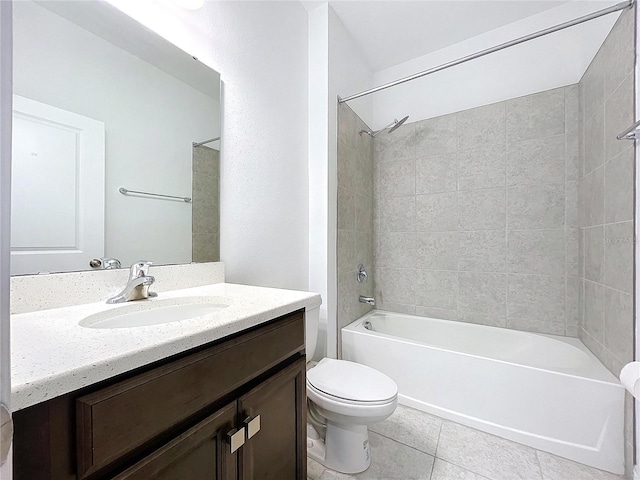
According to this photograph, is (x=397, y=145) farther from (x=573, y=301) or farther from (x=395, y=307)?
(x=573, y=301)

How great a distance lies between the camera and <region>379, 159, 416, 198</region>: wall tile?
95.1 inches

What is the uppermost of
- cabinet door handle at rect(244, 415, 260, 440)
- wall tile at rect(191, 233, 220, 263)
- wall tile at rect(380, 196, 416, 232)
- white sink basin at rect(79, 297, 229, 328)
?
wall tile at rect(380, 196, 416, 232)

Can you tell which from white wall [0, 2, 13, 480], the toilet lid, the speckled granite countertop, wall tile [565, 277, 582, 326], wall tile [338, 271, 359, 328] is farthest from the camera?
wall tile [338, 271, 359, 328]

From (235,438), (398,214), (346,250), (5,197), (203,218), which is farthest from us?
(398,214)

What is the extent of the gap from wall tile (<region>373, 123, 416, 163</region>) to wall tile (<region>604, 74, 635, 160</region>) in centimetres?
118

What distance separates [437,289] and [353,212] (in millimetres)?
924

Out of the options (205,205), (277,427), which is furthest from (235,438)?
(205,205)

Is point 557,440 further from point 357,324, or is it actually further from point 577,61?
point 577,61

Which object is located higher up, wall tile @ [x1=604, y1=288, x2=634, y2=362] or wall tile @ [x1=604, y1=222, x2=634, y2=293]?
wall tile @ [x1=604, y1=222, x2=634, y2=293]

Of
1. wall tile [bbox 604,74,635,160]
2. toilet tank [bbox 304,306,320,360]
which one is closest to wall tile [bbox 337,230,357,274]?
toilet tank [bbox 304,306,320,360]

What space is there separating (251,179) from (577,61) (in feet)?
7.38

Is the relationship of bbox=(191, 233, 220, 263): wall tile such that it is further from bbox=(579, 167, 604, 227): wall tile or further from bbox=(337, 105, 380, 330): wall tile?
bbox=(579, 167, 604, 227): wall tile

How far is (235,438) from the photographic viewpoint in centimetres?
71

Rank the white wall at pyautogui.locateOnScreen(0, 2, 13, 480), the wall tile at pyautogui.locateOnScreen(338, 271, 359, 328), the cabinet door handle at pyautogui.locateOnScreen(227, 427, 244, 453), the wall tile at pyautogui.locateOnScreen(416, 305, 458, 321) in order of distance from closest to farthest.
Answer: the white wall at pyautogui.locateOnScreen(0, 2, 13, 480)
the cabinet door handle at pyautogui.locateOnScreen(227, 427, 244, 453)
the wall tile at pyautogui.locateOnScreen(338, 271, 359, 328)
the wall tile at pyautogui.locateOnScreen(416, 305, 458, 321)
